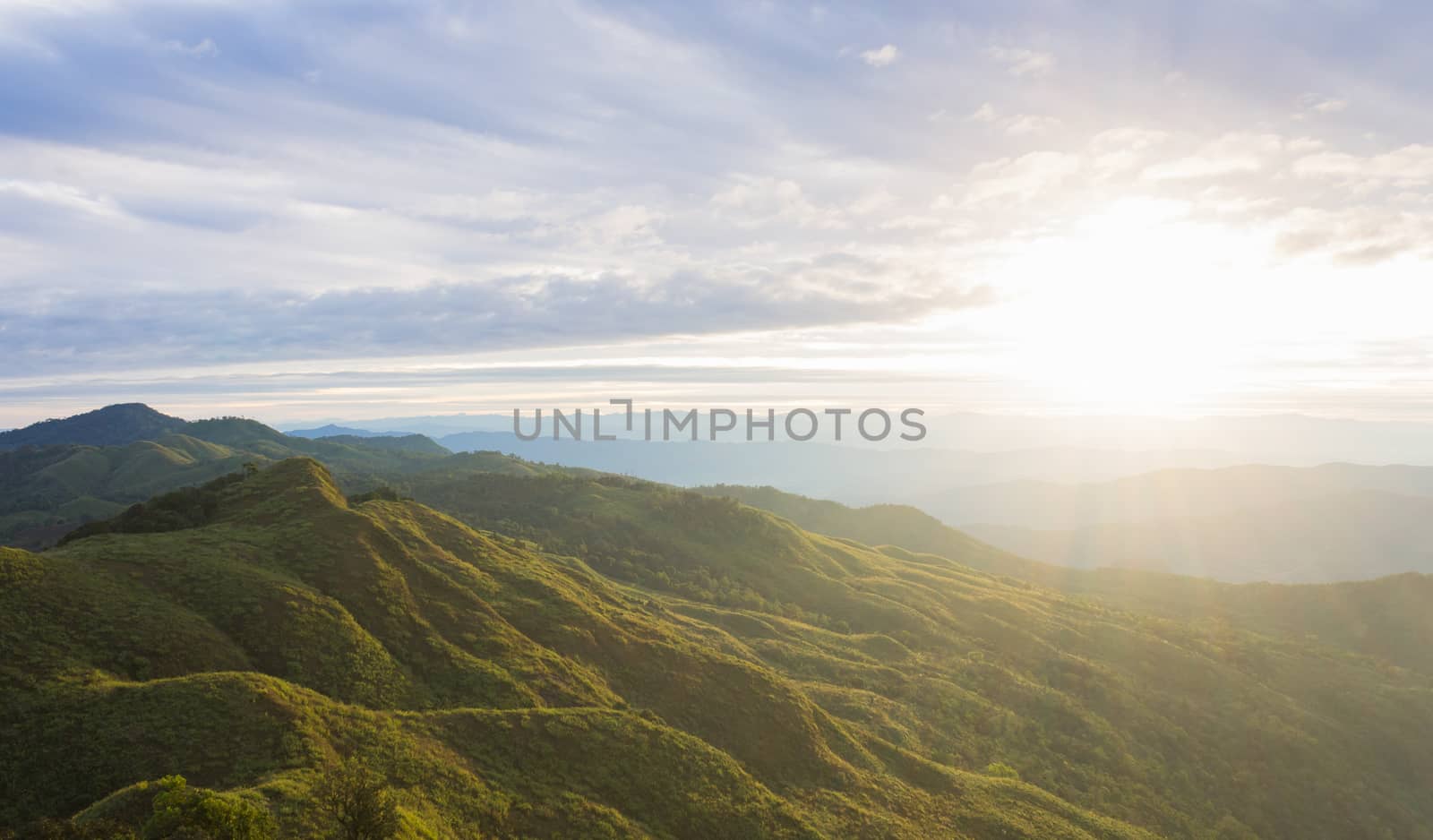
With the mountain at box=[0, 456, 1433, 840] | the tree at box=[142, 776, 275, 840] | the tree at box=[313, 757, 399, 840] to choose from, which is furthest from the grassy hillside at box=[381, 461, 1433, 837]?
the tree at box=[142, 776, 275, 840]

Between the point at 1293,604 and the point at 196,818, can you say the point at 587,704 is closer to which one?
the point at 196,818

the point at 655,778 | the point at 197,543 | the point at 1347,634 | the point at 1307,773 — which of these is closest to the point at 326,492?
the point at 197,543

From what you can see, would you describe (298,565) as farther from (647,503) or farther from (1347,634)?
(1347,634)

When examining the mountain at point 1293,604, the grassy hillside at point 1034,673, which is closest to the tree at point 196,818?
the grassy hillside at point 1034,673

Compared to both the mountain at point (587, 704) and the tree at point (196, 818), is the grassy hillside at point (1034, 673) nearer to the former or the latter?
the mountain at point (587, 704)

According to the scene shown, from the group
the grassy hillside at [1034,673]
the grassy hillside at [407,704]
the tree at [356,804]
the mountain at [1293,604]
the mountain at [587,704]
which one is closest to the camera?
the tree at [356,804]

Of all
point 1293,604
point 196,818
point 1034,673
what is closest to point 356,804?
point 196,818

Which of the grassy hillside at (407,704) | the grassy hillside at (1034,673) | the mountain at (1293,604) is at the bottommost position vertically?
the mountain at (1293,604)
